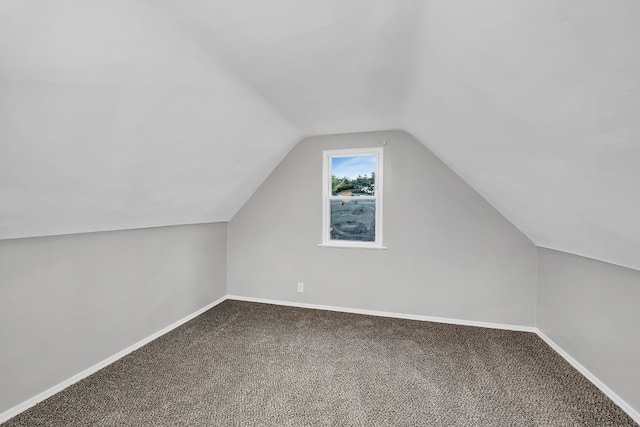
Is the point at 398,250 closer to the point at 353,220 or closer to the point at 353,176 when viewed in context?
the point at 353,220

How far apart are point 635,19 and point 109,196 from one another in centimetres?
258

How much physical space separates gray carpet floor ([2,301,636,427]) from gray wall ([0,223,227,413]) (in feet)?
0.61

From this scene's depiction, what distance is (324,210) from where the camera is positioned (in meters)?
3.67

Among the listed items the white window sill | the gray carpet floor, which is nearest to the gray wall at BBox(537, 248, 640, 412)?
the gray carpet floor

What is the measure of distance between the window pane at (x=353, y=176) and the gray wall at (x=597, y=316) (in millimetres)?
1919

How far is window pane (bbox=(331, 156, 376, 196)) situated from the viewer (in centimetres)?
361

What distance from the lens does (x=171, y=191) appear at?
2.50m

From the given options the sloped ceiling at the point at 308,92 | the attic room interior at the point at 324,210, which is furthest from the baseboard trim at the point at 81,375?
the sloped ceiling at the point at 308,92

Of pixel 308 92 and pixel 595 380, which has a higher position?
Answer: pixel 308 92

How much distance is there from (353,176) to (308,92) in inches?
61.2

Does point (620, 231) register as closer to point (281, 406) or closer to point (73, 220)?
point (281, 406)

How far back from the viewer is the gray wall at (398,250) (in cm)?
313

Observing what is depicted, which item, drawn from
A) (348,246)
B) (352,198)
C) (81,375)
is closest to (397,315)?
(348,246)

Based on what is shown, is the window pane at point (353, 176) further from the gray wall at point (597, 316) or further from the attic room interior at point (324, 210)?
the gray wall at point (597, 316)
